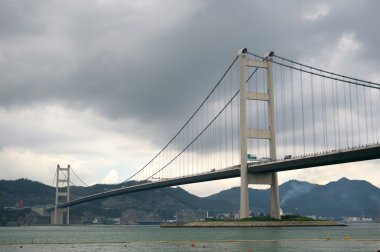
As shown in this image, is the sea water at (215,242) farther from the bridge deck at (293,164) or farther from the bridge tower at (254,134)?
the bridge tower at (254,134)

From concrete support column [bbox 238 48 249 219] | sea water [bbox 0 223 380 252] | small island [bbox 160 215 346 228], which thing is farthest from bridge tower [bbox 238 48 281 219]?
sea water [bbox 0 223 380 252]

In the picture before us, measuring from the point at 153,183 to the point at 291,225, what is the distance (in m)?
27.3

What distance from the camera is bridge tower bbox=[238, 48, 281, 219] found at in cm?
8138

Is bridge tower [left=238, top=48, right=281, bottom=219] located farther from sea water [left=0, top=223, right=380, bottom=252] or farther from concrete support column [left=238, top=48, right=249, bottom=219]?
sea water [left=0, top=223, right=380, bottom=252]

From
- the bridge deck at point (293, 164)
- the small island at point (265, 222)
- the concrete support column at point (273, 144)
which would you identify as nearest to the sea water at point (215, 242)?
the bridge deck at point (293, 164)

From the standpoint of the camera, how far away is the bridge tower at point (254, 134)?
81375 millimetres

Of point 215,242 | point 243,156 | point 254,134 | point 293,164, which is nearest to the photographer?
point 215,242

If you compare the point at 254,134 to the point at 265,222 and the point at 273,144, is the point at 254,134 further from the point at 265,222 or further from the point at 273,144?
the point at 265,222

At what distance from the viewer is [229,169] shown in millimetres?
85812

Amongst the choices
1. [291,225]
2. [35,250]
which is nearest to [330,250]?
[35,250]

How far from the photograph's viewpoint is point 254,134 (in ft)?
270

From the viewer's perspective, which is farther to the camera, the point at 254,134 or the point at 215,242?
the point at 254,134

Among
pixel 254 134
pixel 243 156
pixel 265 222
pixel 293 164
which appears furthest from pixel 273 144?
pixel 265 222

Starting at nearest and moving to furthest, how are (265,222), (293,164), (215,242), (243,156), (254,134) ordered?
(215,242)
(293,164)
(265,222)
(243,156)
(254,134)
